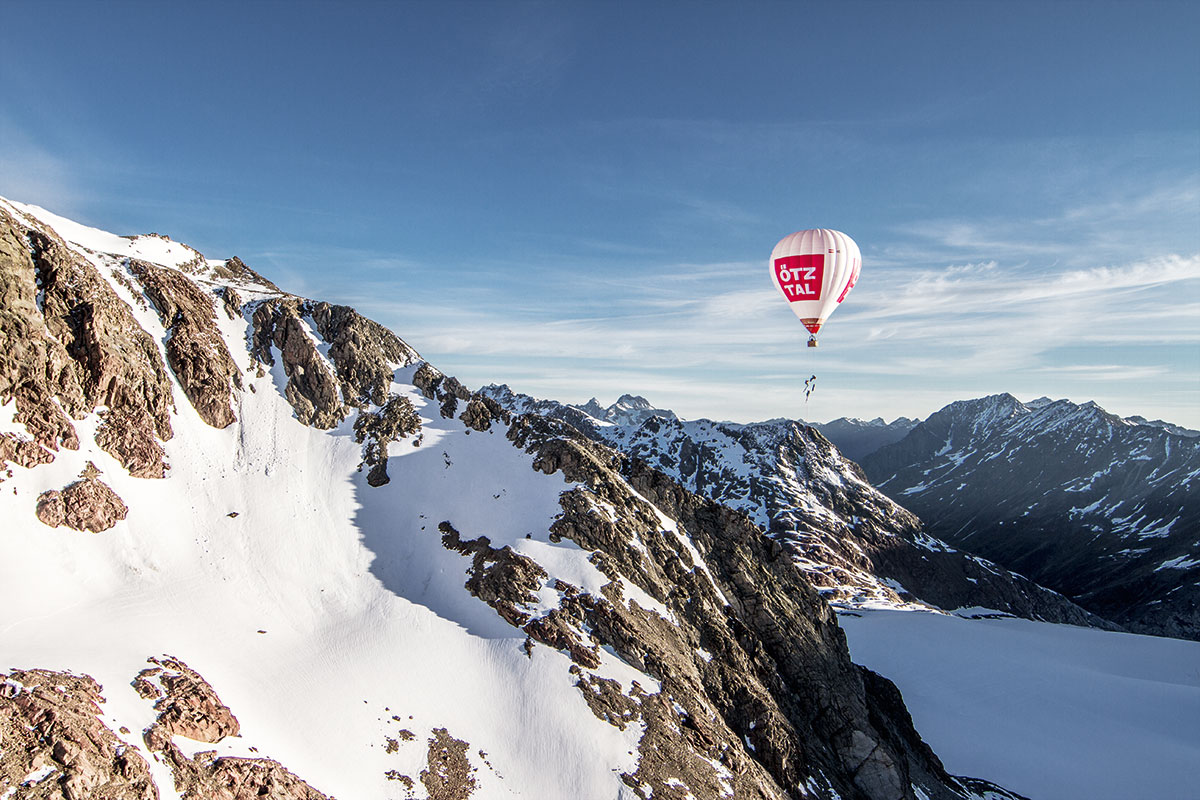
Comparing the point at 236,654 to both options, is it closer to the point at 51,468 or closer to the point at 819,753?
the point at 51,468

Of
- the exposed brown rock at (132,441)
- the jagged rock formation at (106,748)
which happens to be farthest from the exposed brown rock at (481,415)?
the jagged rock formation at (106,748)

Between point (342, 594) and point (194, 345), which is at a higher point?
point (194, 345)

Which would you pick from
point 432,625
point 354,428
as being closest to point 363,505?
point 354,428

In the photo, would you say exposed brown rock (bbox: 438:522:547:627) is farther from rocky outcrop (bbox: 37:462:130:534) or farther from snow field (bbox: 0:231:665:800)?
rocky outcrop (bbox: 37:462:130:534)

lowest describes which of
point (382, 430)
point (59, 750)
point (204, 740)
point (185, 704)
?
point (204, 740)

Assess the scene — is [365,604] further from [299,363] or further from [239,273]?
[239,273]

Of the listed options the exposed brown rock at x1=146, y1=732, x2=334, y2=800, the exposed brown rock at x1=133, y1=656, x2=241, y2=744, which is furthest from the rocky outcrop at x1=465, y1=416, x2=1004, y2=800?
the exposed brown rock at x1=133, y1=656, x2=241, y2=744

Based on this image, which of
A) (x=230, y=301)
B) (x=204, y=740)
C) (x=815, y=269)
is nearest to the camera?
(x=204, y=740)

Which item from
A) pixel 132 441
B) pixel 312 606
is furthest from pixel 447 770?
pixel 132 441
